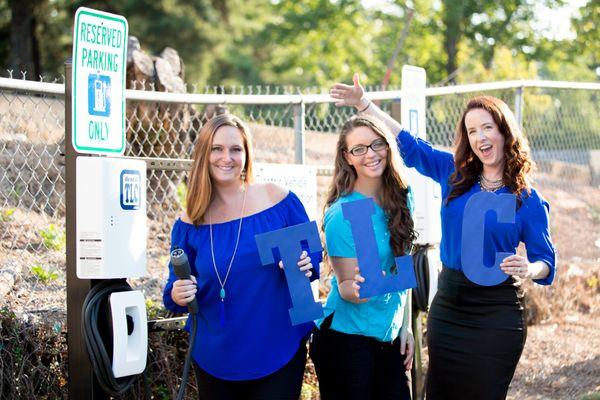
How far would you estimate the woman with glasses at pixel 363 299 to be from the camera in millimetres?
3719

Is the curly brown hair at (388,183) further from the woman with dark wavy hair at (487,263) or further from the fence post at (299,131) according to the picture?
the fence post at (299,131)

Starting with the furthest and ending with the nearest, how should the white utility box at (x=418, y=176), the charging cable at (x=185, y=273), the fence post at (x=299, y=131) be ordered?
the fence post at (x=299, y=131) → the white utility box at (x=418, y=176) → the charging cable at (x=185, y=273)

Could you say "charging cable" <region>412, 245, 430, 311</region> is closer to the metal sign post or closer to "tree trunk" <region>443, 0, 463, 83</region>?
the metal sign post

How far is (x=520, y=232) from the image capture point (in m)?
3.80

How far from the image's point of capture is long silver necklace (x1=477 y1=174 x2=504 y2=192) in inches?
151

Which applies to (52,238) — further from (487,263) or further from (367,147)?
(487,263)

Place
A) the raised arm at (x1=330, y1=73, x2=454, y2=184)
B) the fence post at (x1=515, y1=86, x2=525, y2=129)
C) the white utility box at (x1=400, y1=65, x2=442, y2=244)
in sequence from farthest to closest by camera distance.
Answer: the fence post at (x1=515, y1=86, x2=525, y2=129) < the white utility box at (x1=400, y1=65, x2=442, y2=244) < the raised arm at (x1=330, y1=73, x2=454, y2=184)

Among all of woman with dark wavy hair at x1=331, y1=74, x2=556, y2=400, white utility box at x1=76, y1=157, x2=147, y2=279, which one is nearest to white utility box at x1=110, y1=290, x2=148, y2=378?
white utility box at x1=76, y1=157, x2=147, y2=279

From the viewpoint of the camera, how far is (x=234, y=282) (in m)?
3.48

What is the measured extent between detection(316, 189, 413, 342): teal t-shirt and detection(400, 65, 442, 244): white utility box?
1.11 m

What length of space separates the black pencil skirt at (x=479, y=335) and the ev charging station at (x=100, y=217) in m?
1.42

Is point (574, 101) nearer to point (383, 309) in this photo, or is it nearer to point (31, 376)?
point (383, 309)

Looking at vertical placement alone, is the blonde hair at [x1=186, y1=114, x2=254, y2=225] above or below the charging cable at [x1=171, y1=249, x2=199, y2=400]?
above

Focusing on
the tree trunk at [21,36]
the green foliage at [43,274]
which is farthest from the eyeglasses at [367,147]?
the tree trunk at [21,36]
